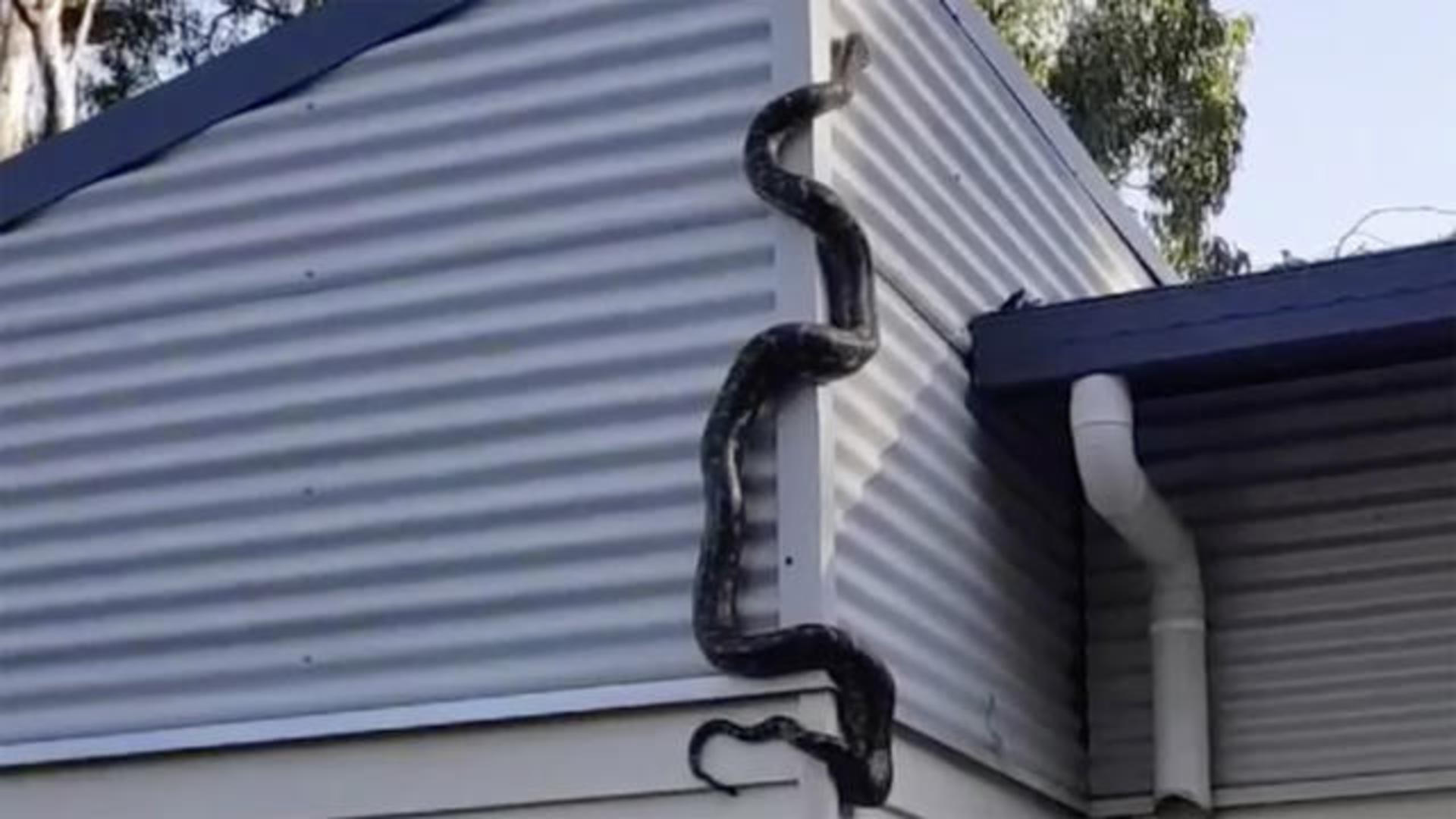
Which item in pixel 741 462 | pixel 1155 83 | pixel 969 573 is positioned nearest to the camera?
pixel 741 462

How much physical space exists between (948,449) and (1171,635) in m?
0.83

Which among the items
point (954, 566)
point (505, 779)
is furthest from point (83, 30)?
point (505, 779)

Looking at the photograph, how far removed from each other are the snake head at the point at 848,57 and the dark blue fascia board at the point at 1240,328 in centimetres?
87

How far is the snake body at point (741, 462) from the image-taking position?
475 cm

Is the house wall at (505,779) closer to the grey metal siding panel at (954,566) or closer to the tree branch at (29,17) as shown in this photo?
A: the grey metal siding panel at (954,566)

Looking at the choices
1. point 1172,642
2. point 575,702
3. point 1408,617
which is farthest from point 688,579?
point 1408,617

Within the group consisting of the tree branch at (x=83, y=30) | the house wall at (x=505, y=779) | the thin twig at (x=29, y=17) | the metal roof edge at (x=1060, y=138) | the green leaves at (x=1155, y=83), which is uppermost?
the tree branch at (x=83, y=30)

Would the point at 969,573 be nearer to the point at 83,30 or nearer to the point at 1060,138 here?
the point at 1060,138

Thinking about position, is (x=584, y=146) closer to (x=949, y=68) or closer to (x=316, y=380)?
(x=316, y=380)

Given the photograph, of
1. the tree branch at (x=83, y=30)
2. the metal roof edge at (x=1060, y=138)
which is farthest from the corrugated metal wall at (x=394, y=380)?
the tree branch at (x=83, y=30)

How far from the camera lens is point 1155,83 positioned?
17.1 meters

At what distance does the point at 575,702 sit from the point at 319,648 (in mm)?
677

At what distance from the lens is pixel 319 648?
17.4 ft

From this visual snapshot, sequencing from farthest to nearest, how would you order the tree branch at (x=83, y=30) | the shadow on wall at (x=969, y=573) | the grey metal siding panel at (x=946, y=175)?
1. the tree branch at (x=83, y=30)
2. the grey metal siding panel at (x=946, y=175)
3. the shadow on wall at (x=969, y=573)
